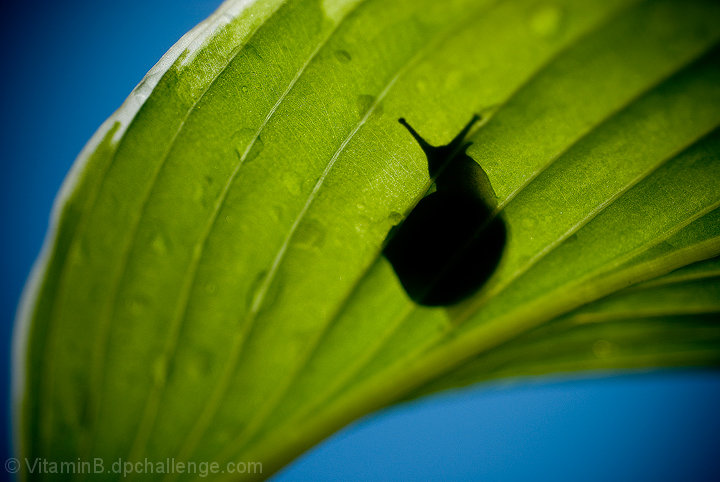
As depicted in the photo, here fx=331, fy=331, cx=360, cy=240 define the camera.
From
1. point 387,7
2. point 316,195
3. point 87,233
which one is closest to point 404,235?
point 316,195

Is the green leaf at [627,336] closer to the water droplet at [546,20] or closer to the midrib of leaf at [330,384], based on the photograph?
the midrib of leaf at [330,384]

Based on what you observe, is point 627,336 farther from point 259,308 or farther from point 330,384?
point 259,308

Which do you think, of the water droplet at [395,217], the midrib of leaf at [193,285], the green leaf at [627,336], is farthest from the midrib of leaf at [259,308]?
the green leaf at [627,336]

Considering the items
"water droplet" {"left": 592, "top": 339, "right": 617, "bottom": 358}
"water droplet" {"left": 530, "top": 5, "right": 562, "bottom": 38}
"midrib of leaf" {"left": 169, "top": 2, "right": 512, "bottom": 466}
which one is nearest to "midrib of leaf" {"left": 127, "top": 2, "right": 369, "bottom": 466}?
"midrib of leaf" {"left": 169, "top": 2, "right": 512, "bottom": 466}

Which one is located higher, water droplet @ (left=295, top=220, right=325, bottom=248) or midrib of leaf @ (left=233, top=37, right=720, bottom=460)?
water droplet @ (left=295, top=220, right=325, bottom=248)

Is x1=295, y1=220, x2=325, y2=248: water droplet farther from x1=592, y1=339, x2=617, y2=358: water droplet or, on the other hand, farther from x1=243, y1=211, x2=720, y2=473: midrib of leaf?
x1=592, y1=339, x2=617, y2=358: water droplet

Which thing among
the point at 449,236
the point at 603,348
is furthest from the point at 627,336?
the point at 449,236

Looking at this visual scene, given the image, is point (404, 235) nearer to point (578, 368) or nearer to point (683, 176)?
point (683, 176)
